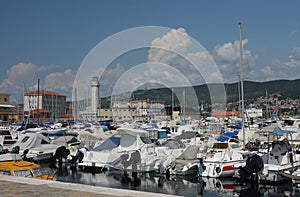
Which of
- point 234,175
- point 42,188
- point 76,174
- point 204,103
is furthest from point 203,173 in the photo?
point 204,103

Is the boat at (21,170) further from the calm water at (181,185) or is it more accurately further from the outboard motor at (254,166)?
the outboard motor at (254,166)

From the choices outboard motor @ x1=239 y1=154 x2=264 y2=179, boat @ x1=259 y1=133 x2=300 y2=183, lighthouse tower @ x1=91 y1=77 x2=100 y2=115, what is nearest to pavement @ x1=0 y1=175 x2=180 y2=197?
outboard motor @ x1=239 y1=154 x2=264 y2=179

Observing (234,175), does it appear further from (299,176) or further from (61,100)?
(61,100)

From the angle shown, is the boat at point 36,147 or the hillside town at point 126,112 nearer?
the boat at point 36,147

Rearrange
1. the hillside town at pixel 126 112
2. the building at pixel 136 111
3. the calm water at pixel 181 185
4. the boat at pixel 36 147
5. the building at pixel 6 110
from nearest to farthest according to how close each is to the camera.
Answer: the calm water at pixel 181 185, the boat at pixel 36 147, the hillside town at pixel 126 112, the building at pixel 136 111, the building at pixel 6 110

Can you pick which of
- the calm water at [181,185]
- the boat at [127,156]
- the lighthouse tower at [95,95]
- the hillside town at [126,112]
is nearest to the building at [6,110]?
the hillside town at [126,112]

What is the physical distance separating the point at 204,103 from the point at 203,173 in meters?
81.6

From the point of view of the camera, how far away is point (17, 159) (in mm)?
16578

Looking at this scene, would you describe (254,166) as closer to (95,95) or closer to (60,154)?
(60,154)

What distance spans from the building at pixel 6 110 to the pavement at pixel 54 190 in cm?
7768

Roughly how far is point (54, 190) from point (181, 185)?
11272 mm

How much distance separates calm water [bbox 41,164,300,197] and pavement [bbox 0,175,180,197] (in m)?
8.84

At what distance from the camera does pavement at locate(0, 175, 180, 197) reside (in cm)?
772

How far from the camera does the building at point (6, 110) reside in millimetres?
83750
